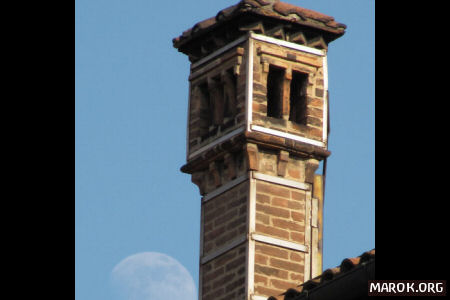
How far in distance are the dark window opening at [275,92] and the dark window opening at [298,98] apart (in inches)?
11.0

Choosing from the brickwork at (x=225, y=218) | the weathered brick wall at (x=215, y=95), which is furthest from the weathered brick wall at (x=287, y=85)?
the brickwork at (x=225, y=218)

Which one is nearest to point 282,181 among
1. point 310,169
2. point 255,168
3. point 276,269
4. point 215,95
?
point 255,168

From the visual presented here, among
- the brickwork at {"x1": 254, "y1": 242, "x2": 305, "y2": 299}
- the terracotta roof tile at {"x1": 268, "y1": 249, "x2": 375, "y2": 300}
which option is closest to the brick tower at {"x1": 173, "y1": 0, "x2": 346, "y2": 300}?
the brickwork at {"x1": 254, "y1": 242, "x2": 305, "y2": 299}

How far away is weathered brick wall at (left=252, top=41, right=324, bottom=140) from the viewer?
20.3 m

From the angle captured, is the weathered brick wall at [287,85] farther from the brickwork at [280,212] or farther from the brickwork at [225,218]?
the brickwork at [225,218]

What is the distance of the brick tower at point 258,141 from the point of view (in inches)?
760

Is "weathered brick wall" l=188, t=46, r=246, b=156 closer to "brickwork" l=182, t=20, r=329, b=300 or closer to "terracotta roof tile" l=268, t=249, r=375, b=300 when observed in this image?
"brickwork" l=182, t=20, r=329, b=300

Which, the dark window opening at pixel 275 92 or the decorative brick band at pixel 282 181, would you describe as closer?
the decorative brick band at pixel 282 181

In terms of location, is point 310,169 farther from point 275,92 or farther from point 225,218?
point 225,218

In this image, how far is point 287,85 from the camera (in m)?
20.7

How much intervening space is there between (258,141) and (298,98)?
1508 millimetres

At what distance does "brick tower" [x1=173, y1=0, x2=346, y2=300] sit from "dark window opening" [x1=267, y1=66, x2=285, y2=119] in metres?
0.02
